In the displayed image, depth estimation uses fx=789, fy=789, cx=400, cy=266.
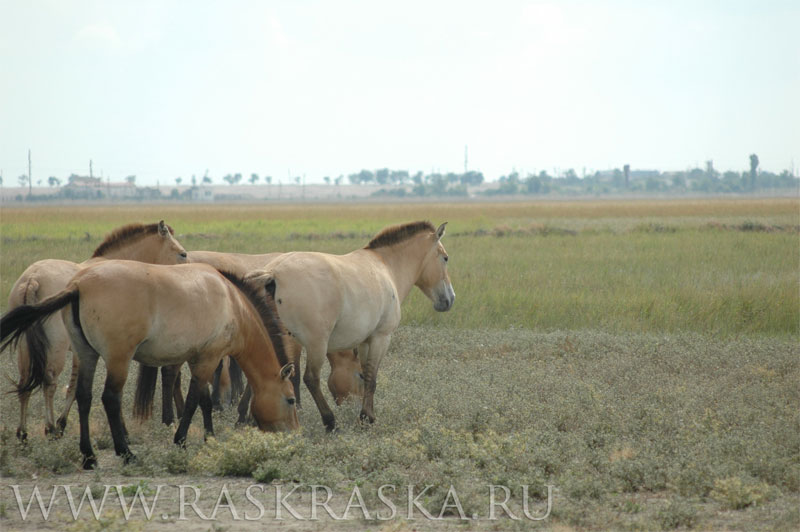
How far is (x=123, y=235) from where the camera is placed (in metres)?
7.76

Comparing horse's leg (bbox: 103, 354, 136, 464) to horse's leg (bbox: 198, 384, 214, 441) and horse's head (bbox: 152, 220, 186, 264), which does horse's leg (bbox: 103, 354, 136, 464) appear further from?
horse's head (bbox: 152, 220, 186, 264)

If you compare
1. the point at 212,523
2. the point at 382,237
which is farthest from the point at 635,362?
the point at 212,523

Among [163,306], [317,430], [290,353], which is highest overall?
[163,306]

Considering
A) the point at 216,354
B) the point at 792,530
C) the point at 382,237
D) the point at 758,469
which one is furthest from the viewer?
the point at 382,237

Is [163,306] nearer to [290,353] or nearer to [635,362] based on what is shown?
[290,353]

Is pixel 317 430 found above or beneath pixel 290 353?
beneath

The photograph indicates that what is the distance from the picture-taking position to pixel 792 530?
428 cm

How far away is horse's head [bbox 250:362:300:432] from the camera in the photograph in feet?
21.0

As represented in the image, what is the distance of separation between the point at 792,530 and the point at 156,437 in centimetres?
471

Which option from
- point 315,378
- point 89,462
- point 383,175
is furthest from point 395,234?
point 383,175

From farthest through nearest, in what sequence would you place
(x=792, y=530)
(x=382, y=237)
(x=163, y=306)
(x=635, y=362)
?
(x=635, y=362)
(x=382, y=237)
(x=163, y=306)
(x=792, y=530)

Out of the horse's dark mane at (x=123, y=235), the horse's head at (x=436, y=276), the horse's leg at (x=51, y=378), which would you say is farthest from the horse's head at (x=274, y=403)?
the horse's head at (x=436, y=276)

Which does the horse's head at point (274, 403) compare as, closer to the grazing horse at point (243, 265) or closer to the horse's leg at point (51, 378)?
the grazing horse at point (243, 265)

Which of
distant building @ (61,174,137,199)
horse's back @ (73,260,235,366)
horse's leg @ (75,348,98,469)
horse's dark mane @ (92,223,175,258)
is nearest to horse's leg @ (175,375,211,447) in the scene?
horse's back @ (73,260,235,366)
